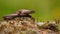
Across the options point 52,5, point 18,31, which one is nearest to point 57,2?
point 52,5

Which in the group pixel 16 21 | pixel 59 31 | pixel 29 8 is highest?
pixel 29 8

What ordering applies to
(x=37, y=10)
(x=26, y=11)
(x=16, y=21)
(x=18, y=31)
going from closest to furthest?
(x=18, y=31) → (x=16, y=21) → (x=26, y=11) → (x=37, y=10)

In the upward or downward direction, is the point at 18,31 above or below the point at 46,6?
below

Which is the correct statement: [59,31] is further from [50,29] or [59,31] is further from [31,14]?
[31,14]

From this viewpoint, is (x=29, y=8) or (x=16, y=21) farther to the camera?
(x=29, y=8)

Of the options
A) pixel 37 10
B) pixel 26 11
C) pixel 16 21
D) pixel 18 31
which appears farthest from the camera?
pixel 37 10

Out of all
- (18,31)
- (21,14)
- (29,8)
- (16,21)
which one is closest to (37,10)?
(29,8)

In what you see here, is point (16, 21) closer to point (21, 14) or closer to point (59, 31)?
point (21, 14)
